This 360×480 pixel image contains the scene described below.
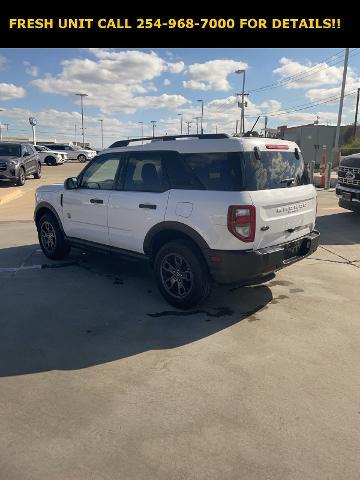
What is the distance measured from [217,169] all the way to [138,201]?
116cm

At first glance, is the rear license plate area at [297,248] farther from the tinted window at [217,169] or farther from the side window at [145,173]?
the side window at [145,173]

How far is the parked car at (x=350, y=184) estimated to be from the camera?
8758mm

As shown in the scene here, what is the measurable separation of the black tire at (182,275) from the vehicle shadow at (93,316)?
0.50 feet

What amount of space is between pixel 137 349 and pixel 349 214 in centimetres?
868

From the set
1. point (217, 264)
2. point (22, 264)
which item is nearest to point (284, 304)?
point (217, 264)

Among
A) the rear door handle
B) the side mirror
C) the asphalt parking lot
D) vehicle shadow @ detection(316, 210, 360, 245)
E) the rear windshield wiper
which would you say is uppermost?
the rear windshield wiper

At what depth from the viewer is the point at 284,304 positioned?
4445 mm

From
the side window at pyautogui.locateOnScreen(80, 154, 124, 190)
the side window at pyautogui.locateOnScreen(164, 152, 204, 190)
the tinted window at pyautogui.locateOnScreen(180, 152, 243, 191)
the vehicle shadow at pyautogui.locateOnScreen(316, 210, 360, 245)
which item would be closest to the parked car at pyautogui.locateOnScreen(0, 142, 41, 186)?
the side window at pyautogui.locateOnScreen(80, 154, 124, 190)

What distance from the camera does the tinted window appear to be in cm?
373

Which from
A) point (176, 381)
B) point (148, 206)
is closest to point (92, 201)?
point (148, 206)

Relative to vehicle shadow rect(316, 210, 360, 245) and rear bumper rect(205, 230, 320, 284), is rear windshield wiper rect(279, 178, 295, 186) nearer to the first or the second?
rear bumper rect(205, 230, 320, 284)

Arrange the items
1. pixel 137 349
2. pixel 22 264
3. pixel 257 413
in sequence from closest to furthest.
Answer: pixel 257 413, pixel 137 349, pixel 22 264

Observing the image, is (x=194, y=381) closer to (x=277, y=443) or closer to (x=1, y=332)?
(x=277, y=443)

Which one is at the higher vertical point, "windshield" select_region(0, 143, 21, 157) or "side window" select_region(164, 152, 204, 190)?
"windshield" select_region(0, 143, 21, 157)
